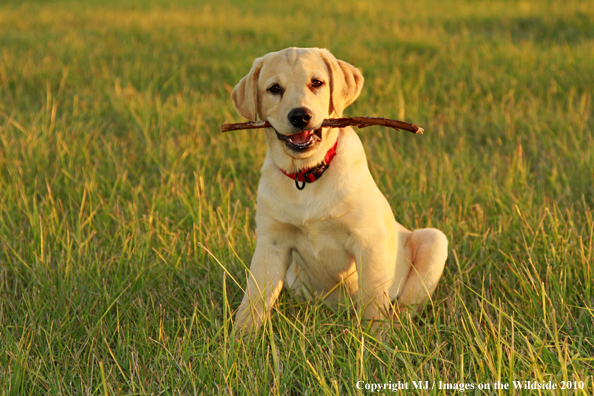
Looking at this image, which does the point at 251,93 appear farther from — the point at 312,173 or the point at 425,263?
the point at 425,263

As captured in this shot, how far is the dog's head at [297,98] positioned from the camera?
2.43 m

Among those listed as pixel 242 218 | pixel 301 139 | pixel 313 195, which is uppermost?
pixel 301 139

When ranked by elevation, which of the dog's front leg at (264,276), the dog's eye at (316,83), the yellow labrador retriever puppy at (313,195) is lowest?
the dog's front leg at (264,276)

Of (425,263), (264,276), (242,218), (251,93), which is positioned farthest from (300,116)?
(242,218)

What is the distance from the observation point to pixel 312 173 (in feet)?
8.39

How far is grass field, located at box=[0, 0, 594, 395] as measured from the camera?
217 cm

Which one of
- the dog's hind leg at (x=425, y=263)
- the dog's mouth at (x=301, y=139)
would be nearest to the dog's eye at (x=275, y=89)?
the dog's mouth at (x=301, y=139)

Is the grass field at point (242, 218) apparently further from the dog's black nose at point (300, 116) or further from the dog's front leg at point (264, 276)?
the dog's black nose at point (300, 116)

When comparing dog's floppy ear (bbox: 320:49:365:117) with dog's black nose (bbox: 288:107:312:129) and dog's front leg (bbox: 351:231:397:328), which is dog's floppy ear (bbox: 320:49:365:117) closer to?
dog's black nose (bbox: 288:107:312:129)

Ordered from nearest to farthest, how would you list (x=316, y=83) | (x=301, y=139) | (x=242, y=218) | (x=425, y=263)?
(x=301, y=139) → (x=316, y=83) → (x=425, y=263) → (x=242, y=218)

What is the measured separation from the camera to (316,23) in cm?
1111

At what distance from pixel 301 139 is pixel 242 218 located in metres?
1.28

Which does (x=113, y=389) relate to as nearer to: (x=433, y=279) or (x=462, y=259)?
(x=433, y=279)

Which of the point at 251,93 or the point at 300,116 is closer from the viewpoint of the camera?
the point at 300,116
